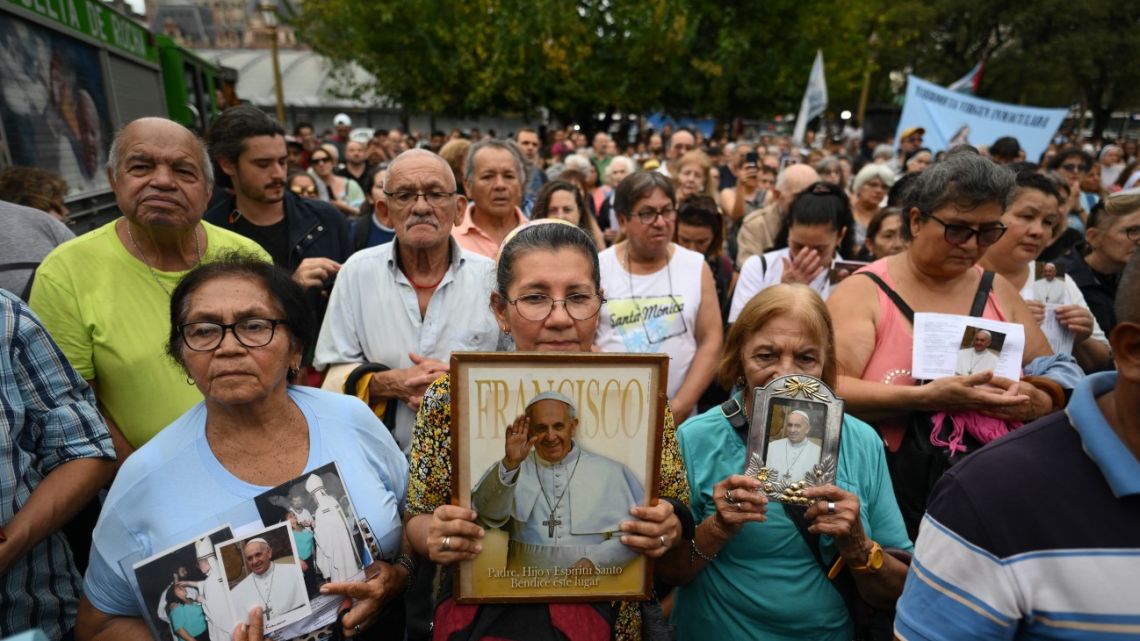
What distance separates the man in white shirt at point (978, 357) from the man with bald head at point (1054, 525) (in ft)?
4.29

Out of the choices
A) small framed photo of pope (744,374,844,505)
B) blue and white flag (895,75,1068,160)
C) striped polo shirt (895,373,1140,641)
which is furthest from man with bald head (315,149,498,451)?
blue and white flag (895,75,1068,160)

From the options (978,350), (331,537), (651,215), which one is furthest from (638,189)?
(331,537)

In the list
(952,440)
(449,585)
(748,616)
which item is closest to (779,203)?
(952,440)

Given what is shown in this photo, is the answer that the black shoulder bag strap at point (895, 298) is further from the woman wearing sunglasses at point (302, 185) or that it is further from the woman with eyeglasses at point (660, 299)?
the woman wearing sunglasses at point (302, 185)

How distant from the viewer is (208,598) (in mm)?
1779

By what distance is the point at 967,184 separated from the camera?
107 inches

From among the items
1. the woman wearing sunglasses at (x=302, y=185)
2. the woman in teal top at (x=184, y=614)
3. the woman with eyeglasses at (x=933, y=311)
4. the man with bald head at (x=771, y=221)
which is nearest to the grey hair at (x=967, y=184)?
the woman with eyeglasses at (x=933, y=311)

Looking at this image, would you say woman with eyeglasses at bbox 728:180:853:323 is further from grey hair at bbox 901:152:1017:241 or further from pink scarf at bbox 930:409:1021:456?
pink scarf at bbox 930:409:1021:456

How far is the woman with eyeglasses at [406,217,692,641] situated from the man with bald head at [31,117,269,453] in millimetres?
1106

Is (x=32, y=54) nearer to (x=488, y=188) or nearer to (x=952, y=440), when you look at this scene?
(x=488, y=188)

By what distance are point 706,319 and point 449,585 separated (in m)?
2.29

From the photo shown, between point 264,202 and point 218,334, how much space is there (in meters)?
2.22

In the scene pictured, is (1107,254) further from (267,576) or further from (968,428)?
(267,576)

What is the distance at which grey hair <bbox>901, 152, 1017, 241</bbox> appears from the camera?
2703mm
